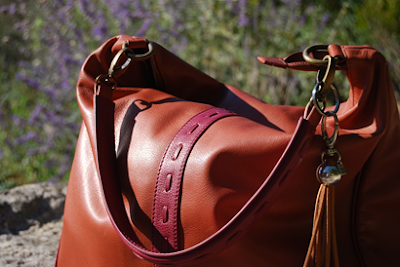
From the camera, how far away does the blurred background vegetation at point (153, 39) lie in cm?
275

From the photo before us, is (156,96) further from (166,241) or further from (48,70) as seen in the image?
(48,70)

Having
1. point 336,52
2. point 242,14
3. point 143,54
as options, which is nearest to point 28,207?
point 143,54

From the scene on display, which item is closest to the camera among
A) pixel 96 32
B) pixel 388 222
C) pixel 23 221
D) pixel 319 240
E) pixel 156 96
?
pixel 319 240

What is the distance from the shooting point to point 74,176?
1269 mm

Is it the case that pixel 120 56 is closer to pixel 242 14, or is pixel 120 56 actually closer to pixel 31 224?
pixel 31 224

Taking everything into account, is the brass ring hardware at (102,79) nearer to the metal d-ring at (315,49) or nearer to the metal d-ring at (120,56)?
the metal d-ring at (120,56)

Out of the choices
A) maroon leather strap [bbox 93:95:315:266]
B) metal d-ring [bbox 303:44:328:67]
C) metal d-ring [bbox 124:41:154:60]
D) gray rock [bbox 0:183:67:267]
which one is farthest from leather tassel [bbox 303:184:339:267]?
gray rock [bbox 0:183:67:267]

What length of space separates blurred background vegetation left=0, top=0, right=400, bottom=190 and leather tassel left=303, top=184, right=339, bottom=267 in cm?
196

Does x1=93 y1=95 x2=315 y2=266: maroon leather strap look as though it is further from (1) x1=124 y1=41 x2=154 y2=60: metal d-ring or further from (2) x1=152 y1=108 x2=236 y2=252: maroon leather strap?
(1) x1=124 y1=41 x2=154 y2=60: metal d-ring

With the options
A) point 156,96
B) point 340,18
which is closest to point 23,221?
point 156,96

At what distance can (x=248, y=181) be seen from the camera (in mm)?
961

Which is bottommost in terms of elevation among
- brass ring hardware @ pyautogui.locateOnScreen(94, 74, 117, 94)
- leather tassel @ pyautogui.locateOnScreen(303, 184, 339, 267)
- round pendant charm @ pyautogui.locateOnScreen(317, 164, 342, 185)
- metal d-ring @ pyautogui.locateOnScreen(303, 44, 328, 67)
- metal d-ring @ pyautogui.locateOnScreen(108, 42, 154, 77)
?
leather tassel @ pyautogui.locateOnScreen(303, 184, 339, 267)

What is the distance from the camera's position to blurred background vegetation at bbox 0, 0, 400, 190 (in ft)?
9.03

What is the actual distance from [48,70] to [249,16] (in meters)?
1.64
